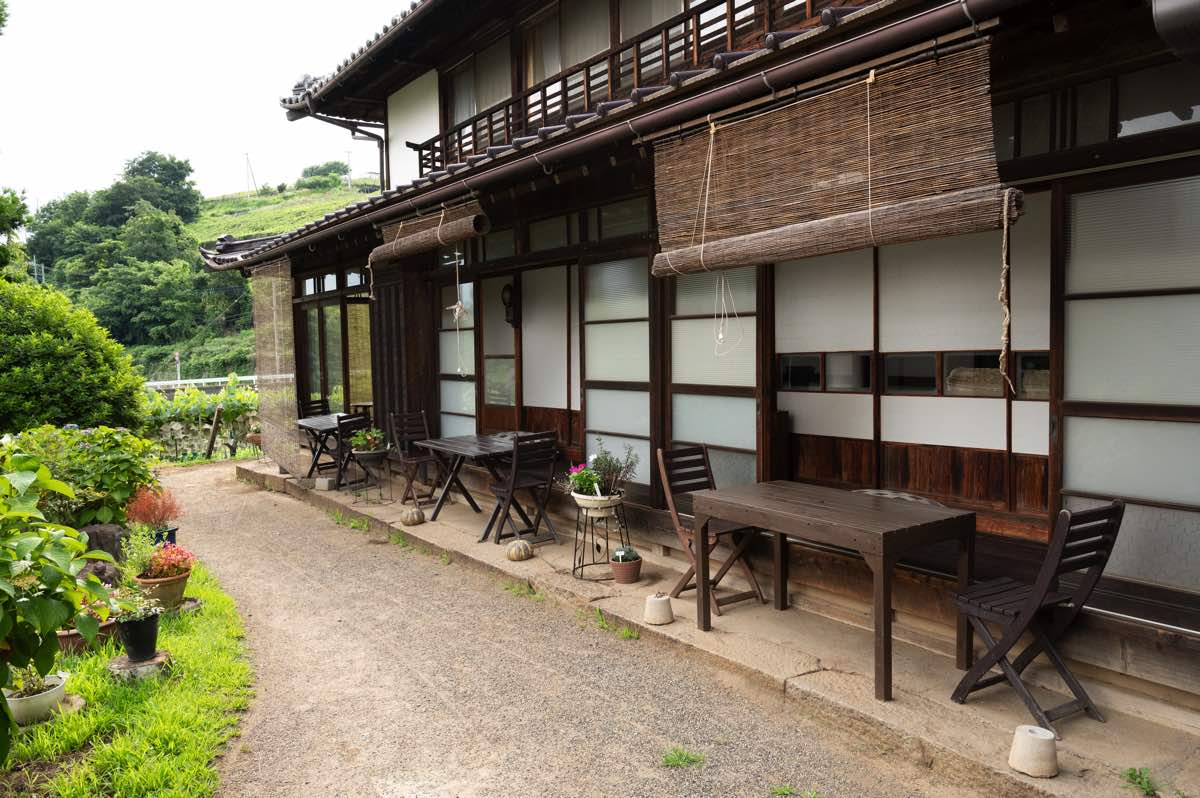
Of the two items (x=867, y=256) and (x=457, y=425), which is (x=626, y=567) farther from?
(x=457, y=425)

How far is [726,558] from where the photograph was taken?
18.9 ft

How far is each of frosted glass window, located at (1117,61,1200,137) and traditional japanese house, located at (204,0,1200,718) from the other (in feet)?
0.04

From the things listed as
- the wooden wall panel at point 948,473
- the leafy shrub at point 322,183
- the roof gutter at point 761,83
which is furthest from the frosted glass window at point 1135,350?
the leafy shrub at point 322,183

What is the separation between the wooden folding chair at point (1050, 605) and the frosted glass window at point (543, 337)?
5212mm

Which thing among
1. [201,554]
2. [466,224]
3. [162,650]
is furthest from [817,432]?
[201,554]

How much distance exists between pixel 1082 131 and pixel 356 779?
4.90 m

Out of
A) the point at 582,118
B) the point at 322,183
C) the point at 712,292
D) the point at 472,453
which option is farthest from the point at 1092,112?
the point at 322,183

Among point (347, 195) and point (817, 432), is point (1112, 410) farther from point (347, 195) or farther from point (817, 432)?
point (347, 195)

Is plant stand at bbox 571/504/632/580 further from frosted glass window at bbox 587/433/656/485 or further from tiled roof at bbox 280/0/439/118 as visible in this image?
tiled roof at bbox 280/0/439/118

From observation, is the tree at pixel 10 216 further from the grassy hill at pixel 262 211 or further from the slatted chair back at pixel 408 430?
the grassy hill at pixel 262 211

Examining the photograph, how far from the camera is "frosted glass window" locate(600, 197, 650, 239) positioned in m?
6.67

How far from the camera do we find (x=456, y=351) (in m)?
9.79

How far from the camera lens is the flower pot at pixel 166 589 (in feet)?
18.1

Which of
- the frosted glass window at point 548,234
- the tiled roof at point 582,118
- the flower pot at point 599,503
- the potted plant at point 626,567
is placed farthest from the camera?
the frosted glass window at point 548,234
